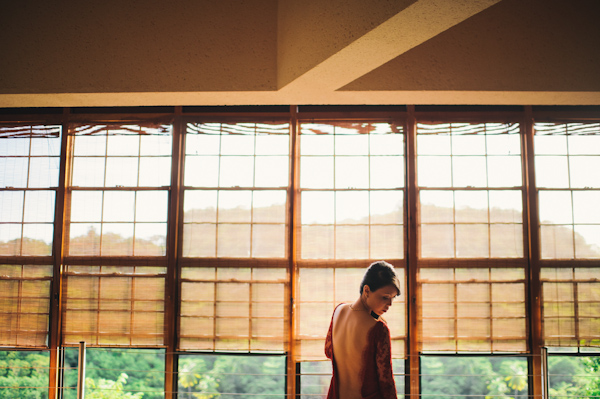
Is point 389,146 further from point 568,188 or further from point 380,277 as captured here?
point 380,277

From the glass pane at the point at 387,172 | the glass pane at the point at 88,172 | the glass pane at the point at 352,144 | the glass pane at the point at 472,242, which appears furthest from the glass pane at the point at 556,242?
the glass pane at the point at 88,172

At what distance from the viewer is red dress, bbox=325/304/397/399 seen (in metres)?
2.29

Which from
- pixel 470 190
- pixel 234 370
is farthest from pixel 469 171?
pixel 234 370

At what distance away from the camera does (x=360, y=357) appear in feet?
7.80

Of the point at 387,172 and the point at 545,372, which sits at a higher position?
the point at 387,172

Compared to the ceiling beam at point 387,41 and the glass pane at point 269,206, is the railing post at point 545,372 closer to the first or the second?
the glass pane at point 269,206

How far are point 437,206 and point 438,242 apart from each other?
359 mm

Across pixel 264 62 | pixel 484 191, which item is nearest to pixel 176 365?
pixel 264 62

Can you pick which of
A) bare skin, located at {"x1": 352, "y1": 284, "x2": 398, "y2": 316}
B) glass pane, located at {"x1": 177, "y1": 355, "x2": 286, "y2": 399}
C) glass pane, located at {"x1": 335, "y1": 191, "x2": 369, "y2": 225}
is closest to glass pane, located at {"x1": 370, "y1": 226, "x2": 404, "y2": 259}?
glass pane, located at {"x1": 335, "y1": 191, "x2": 369, "y2": 225}

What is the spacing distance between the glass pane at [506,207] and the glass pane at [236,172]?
2.43 m

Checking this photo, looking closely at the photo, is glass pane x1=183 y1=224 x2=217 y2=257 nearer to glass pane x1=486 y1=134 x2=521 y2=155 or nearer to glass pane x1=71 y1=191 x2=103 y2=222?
glass pane x1=71 y1=191 x2=103 y2=222

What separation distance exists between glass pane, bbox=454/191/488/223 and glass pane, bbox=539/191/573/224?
0.57 m

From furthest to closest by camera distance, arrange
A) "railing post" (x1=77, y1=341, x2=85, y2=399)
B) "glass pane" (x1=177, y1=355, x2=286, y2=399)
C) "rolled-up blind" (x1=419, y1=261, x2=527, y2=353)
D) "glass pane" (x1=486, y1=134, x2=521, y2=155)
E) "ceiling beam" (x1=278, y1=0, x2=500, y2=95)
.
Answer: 1. "glass pane" (x1=177, y1=355, x2=286, y2=399)
2. "glass pane" (x1=486, y1=134, x2=521, y2=155)
3. "rolled-up blind" (x1=419, y1=261, x2=527, y2=353)
4. "railing post" (x1=77, y1=341, x2=85, y2=399)
5. "ceiling beam" (x1=278, y1=0, x2=500, y2=95)

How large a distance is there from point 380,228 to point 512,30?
203 cm
